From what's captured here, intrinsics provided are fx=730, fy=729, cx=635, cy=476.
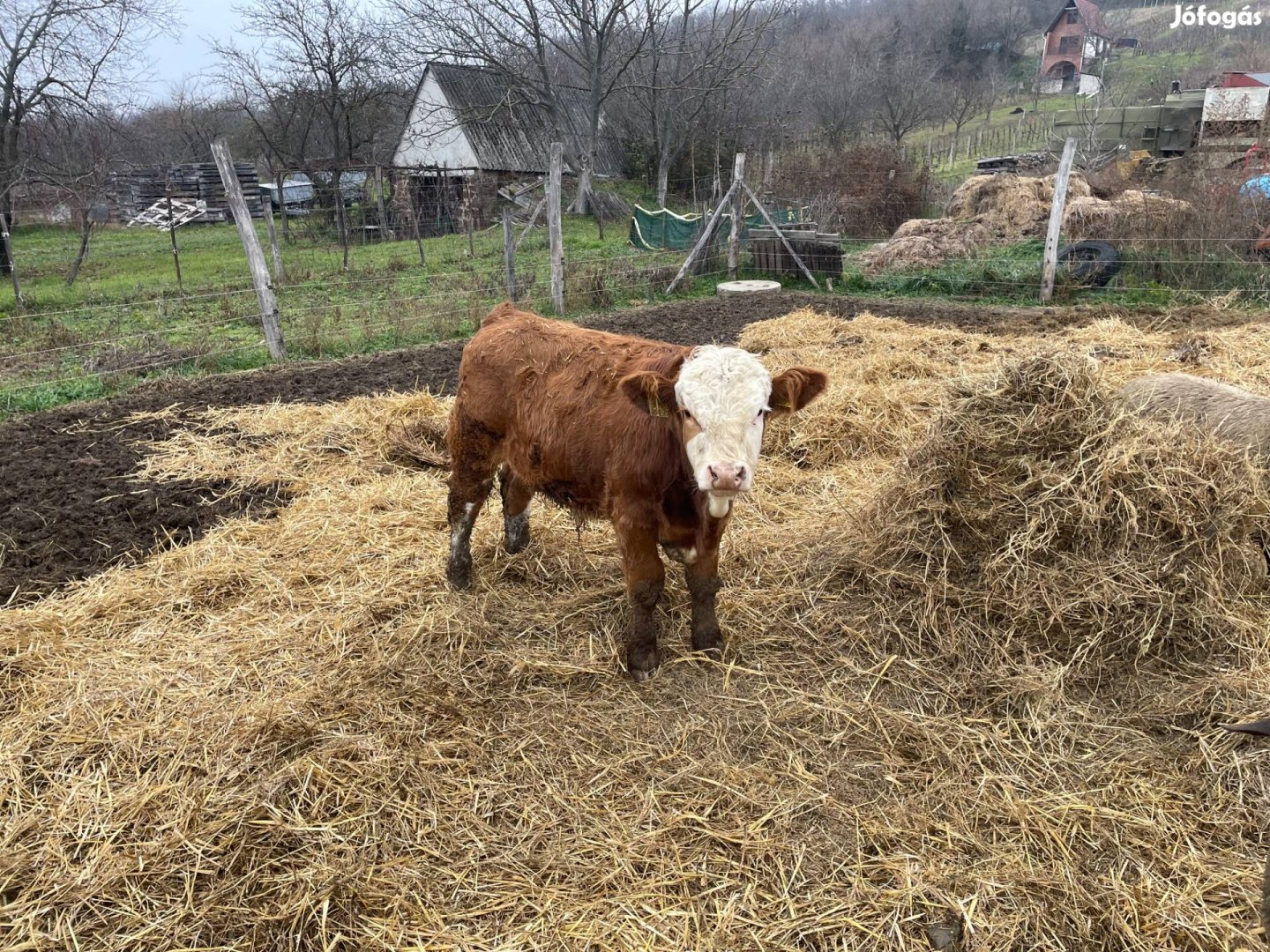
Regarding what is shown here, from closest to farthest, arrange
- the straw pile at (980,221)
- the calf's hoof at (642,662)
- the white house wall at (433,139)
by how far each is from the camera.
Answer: the calf's hoof at (642,662)
the straw pile at (980,221)
the white house wall at (433,139)

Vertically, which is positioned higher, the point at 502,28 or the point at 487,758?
the point at 502,28

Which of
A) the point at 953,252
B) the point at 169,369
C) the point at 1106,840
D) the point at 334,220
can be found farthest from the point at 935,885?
the point at 334,220

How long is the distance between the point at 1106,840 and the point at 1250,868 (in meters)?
0.45

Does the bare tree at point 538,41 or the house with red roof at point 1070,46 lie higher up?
the house with red roof at point 1070,46

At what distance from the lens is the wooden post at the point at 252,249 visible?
9.38 m

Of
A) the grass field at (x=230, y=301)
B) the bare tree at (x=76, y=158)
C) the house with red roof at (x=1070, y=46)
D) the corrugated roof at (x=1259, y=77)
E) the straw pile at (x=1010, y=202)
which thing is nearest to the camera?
the grass field at (x=230, y=301)

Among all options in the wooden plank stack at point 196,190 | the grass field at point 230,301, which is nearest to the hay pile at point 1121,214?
the grass field at point 230,301

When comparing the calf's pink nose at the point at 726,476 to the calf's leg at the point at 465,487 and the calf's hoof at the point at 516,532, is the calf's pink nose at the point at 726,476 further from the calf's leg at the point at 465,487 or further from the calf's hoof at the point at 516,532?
the calf's hoof at the point at 516,532

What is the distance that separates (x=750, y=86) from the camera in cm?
3362

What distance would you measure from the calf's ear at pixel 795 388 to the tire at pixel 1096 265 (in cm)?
1180

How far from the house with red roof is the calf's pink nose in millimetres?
68796

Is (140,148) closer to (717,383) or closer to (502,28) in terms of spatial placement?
(502,28)

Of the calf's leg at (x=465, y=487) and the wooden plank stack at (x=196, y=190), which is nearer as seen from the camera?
the calf's leg at (x=465, y=487)

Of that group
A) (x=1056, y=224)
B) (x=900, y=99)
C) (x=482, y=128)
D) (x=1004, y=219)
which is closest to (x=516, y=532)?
(x=1056, y=224)
